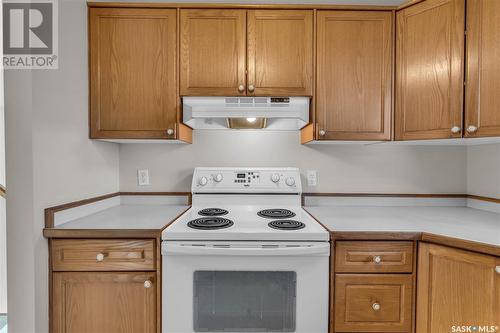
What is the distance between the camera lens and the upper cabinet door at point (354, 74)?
1.65 meters

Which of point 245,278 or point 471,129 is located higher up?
point 471,129

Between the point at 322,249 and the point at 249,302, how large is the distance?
47 cm

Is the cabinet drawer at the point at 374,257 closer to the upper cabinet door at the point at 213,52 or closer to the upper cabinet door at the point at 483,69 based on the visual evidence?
the upper cabinet door at the point at 483,69

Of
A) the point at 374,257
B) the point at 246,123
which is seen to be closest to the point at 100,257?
the point at 246,123

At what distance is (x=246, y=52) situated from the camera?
165 cm

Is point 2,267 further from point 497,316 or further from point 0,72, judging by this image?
point 497,316

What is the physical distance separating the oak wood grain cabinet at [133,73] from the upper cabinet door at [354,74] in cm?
95

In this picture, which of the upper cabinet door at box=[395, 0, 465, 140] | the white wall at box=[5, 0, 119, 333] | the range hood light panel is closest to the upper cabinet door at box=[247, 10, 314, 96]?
the range hood light panel

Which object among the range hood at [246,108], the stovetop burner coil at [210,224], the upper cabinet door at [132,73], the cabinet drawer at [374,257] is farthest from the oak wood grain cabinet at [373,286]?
the upper cabinet door at [132,73]

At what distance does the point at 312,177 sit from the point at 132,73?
4.78 feet

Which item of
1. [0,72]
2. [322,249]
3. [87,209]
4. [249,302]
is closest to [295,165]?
[322,249]

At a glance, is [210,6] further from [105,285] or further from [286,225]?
[105,285]

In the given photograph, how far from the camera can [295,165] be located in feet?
6.68

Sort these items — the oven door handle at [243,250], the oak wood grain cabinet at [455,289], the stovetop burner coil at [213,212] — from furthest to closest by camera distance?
the stovetop burner coil at [213,212]
the oven door handle at [243,250]
the oak wood grain cabinet at [455,289]
